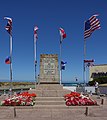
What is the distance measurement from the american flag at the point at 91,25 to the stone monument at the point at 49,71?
489cm

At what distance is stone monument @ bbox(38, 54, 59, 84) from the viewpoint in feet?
81.4

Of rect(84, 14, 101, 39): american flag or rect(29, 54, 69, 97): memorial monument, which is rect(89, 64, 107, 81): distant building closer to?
rect(84, 14, 101, 39): american flag

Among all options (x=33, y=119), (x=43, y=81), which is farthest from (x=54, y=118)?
(x=43, y=81)

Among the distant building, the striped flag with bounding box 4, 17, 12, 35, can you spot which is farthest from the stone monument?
the distant building

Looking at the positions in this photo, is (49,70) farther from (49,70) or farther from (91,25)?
(91,25)

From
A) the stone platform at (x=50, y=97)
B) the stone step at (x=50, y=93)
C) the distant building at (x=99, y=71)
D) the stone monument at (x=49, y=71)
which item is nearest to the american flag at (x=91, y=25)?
the stone monument at (x=49, y=71)

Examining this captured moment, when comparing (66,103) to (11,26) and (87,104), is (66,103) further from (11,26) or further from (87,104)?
(11,26)

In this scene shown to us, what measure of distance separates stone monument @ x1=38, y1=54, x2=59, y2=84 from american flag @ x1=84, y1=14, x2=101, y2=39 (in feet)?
16.0

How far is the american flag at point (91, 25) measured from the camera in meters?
25.3

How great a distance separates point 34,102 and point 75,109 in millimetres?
3385

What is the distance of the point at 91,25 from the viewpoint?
86.0 feet

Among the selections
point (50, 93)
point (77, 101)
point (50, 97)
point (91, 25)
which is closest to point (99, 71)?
point (91, 25)

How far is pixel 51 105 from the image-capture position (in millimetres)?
19688

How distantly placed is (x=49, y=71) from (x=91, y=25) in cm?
628
